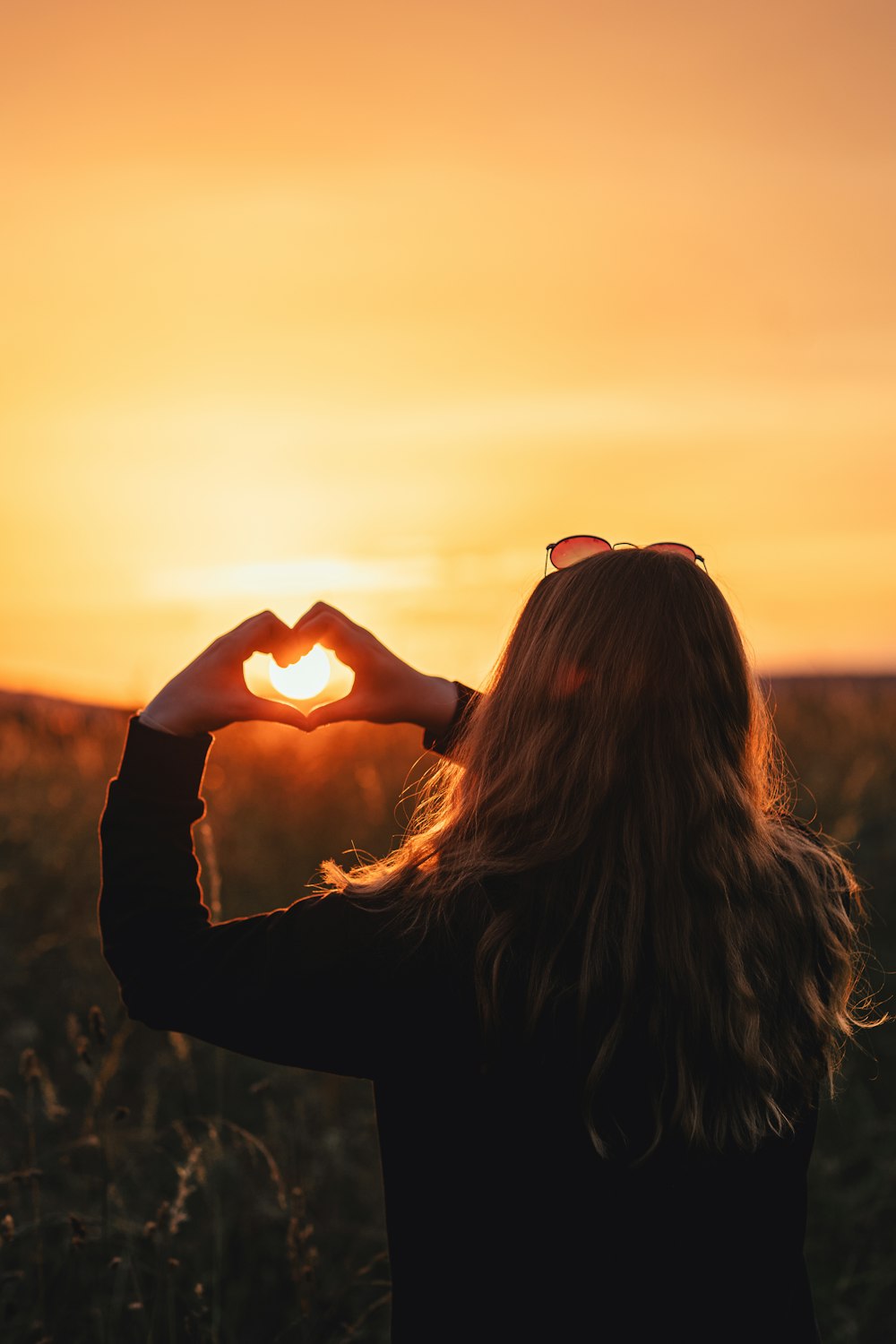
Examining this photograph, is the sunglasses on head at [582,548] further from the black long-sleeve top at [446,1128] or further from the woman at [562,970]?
the black long-sleeve top at [446,1128]

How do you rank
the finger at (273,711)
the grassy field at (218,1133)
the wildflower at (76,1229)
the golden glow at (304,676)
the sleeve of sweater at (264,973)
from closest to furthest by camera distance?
the sleeve of sweater at (264,973), the finger at (273,711), the golden glow at (304,676), the wildflower at (76,1229), the grassy field at (218,1133)

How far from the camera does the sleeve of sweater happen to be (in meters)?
1.26

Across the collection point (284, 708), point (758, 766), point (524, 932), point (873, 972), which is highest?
A: point (284, 708)

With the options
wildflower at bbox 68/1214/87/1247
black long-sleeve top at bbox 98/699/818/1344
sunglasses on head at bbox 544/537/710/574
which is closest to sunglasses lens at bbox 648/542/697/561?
sunglasses on head at bbox 544/537/710/574

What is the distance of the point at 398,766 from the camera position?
6.62m

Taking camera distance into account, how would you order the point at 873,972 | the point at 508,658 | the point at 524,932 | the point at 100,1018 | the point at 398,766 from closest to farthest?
1. the point at 524,932
2. the point at 508,658
3. the point at 100,1018
4. the point at 873,972
5. the point at 398,766

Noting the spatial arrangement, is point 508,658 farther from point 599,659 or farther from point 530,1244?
point 530,1244

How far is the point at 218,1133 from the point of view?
242 cm

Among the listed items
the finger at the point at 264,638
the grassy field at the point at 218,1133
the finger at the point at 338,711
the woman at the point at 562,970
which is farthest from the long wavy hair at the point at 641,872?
the grassy field at the point at 218,1133

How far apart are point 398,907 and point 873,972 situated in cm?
377

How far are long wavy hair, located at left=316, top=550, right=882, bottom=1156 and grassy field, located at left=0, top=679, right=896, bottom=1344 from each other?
62 cm

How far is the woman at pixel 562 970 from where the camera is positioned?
4.20 ft

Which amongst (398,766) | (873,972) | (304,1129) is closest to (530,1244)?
(304,1129)

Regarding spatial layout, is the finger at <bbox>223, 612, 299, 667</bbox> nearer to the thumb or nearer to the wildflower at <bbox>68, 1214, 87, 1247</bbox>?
the thumb
